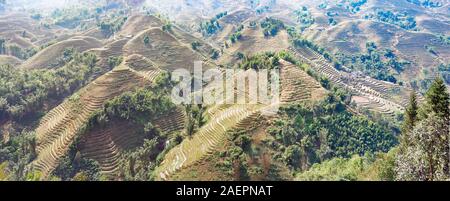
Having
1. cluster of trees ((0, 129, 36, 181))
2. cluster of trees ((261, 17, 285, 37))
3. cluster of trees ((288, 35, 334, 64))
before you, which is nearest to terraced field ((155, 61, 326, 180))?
cluster of trees ((0, 129, 36, 181))

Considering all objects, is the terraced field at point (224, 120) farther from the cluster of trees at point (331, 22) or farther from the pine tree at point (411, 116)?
the cluster of trees at point (331, 22)

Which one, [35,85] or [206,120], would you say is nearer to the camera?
[206,120]

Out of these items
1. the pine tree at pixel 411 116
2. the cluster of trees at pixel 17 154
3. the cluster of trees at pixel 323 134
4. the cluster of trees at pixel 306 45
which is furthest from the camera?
the cluster of trees at pixel 306 45

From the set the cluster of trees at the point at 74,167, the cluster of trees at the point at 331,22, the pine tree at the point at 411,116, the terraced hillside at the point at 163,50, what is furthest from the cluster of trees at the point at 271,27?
the pine tree at the point at 411,116

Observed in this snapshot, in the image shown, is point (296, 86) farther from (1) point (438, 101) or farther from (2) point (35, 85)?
(2) point (35, 85)

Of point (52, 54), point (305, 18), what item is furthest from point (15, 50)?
point (305, 18)

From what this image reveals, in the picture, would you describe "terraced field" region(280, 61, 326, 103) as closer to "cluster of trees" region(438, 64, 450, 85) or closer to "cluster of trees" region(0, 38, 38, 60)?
"cluster of trees" region(0, 38, 38, 60)
